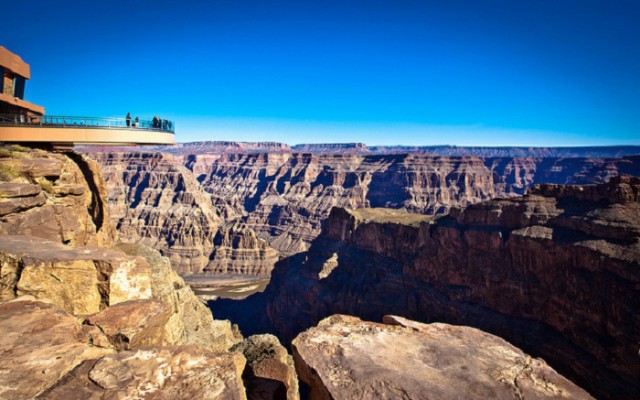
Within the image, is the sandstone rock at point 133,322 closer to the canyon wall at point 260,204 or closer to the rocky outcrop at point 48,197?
the rocky outcrop at point 48,197

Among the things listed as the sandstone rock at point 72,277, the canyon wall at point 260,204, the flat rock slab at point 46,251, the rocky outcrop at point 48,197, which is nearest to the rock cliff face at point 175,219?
the canyon wall at point 260,204

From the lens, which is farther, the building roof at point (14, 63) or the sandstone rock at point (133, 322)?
the building roof at point (14, 63)


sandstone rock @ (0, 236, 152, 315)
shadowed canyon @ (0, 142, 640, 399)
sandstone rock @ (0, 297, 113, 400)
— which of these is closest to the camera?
sandstone rock @ (0, 297, 113, 400)

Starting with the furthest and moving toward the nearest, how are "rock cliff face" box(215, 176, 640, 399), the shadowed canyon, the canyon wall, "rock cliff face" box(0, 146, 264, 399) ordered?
the canyon wall → "rock cliff face" box(215, 176, 640, 399) → the shadowed canyon → "rock cliff face" box(0, 146, 264, 399)

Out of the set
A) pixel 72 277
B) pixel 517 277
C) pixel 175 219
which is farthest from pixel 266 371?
pixel 175 219

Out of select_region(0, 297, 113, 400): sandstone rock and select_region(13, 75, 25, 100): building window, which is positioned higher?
select_region(13, 75, 25, 100): building window

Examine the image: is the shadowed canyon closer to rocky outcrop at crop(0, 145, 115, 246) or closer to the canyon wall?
rocky outcrop at crop(0, 145, 115, 246)

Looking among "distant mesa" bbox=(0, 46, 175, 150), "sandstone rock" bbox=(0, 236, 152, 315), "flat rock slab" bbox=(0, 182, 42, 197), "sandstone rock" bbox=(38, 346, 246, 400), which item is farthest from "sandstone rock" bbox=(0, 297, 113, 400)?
"distant mesa" bbox=(0, 46, 175, 150)

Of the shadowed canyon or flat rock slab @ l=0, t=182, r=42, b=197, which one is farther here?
flat rock slab @ l=0, t=182, r=42, b=197
